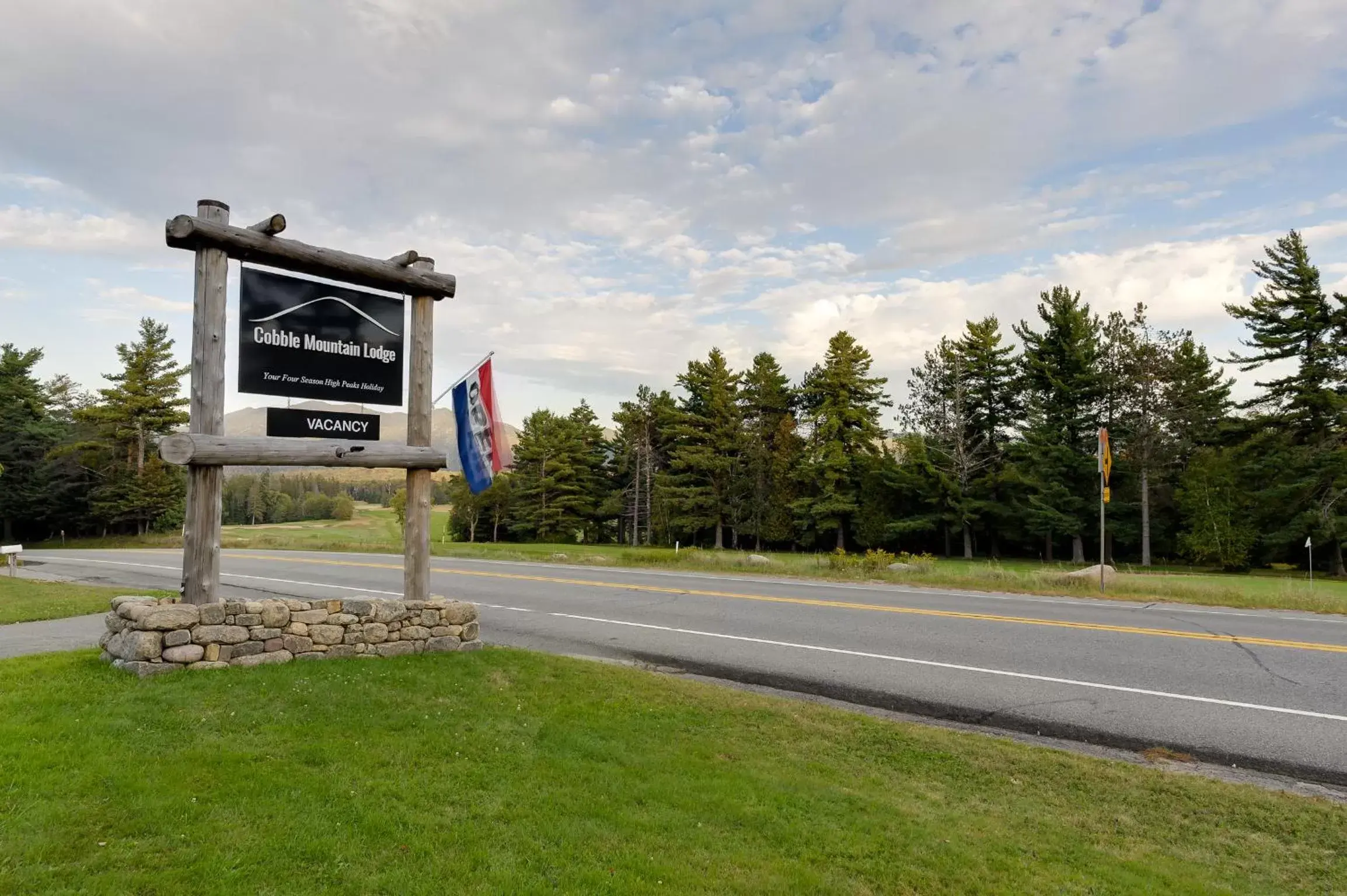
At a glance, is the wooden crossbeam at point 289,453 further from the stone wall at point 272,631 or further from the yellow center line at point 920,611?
the yellow center line at point 920,611

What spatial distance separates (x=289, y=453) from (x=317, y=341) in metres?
1.27

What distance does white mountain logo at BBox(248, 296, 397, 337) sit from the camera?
7.50m

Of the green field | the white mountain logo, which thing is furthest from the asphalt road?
the white mountain logo

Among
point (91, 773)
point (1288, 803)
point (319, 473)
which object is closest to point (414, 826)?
point (91, 773)

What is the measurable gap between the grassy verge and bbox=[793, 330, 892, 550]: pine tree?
3552 centimetres

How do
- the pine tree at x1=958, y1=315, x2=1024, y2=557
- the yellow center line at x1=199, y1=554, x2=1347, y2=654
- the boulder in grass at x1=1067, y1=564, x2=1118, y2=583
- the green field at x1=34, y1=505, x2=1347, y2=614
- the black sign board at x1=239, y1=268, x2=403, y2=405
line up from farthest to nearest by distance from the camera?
the pine tree at x1=958, y1=315, x2=1024, y2=557
the boulder in grass at x1=1067, y1=564, x2=1118, y2=583
the green field at x1=34, y1=505, x2=1347, y2=614
the yellow center line at x1=199, y1=554, x2=1347, y2=654
the black sign board at x1=239, y1=268, x2=403, y2=405

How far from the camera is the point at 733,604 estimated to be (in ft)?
45.8

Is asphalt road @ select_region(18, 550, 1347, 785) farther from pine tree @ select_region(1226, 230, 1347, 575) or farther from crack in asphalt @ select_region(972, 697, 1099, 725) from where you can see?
pine tree @ select_region(1226, 230, 1347, 575)

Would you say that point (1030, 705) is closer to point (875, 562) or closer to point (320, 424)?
point (320, 424)

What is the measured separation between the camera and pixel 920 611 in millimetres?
12922

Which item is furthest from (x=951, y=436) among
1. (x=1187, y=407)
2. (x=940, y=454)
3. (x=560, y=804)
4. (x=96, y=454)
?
(x=96, y=454)

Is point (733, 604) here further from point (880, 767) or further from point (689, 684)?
point (880, 767)

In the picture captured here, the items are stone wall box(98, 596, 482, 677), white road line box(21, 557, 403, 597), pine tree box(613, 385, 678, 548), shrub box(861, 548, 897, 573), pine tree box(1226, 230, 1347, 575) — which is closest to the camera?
stone wall box(98, 596, 482, 677)

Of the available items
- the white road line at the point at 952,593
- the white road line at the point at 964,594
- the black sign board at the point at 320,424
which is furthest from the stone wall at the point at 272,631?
the white road line at the point at 964,594
